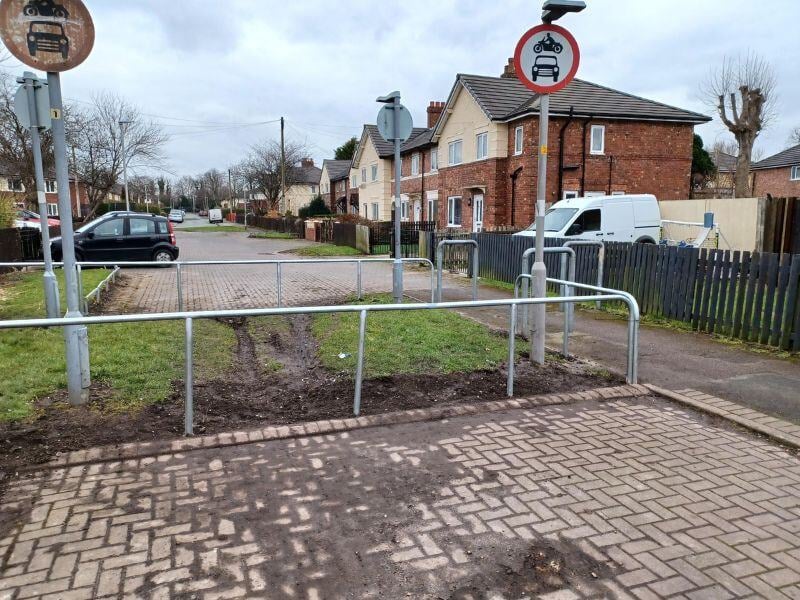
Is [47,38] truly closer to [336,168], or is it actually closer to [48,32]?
[48,32]

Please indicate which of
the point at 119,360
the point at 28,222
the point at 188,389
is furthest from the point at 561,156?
the point at 28,222

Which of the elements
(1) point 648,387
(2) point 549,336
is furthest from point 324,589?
(2) point 549,336

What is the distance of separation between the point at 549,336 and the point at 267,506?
5.39 m

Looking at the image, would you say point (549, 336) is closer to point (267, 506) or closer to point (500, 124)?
point (267, 506)

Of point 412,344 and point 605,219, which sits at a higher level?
point 605,219

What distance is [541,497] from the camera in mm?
3395

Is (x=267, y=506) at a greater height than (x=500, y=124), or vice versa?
(x=500, y=124)

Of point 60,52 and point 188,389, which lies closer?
point 188,389

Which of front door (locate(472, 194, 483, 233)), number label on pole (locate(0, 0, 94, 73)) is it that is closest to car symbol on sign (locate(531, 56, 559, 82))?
number label on pole (locate(0, 0, 94, 73))

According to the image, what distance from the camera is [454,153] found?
91.8ft

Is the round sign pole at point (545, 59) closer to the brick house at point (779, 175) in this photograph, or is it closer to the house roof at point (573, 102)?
the house roof at point (573, 102)

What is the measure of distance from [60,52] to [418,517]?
4232 mm

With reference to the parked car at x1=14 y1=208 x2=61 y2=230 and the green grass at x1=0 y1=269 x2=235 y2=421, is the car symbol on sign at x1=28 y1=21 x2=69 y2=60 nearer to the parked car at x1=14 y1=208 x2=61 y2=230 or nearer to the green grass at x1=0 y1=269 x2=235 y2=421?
the green grass at x1=0 y1=269 x2=235 y2=421

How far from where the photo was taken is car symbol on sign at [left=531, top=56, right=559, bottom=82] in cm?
562
